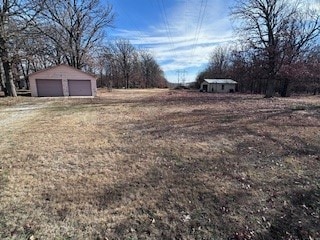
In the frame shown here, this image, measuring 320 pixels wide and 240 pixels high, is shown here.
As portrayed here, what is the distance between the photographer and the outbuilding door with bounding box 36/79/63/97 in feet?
74.8

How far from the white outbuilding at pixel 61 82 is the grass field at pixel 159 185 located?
60.9 ft

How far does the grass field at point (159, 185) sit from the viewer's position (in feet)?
9.17

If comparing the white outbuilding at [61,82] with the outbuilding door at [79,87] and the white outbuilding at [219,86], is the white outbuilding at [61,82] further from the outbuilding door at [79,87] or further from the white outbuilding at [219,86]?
the white outbuilding at [219,86]

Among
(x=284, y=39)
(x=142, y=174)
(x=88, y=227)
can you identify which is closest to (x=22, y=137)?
(x=142, y=174)

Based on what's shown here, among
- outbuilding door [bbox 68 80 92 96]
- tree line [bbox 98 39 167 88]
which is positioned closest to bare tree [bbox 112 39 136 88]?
tree line [bbox 98 39 167 88]

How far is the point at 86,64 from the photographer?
30.0 meters

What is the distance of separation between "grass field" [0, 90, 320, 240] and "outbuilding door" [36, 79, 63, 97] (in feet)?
60.8

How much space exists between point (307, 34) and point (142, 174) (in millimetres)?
27071

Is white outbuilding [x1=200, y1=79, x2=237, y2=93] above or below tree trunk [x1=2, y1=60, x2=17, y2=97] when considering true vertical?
below

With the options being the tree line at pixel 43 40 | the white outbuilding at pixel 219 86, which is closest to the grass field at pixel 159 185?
the tree line at pixel 43 40

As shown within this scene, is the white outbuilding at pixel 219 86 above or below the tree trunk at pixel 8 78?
below

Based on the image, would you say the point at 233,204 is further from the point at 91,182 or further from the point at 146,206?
the point at 91,182

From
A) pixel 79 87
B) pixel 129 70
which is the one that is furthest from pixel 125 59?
pixel 79 87

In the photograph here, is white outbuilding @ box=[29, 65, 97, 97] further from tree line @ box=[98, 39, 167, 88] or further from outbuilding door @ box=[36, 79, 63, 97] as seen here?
tree line @ box=[98, 39, 167, 88]
